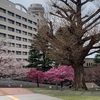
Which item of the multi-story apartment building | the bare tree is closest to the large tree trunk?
the bare tree

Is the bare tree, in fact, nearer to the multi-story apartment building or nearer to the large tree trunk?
the large tree trunk

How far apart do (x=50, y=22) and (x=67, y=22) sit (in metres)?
1.41

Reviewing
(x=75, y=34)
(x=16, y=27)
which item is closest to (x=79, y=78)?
(x=75, y=34)

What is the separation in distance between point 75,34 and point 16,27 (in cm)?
7439

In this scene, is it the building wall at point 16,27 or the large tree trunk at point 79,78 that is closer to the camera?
the large tree trunk at point 79,78

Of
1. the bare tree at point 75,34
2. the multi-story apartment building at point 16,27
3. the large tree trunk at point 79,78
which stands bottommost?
the large tree trunk at point 79,78

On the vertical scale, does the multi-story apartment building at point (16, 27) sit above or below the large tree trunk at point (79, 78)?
above

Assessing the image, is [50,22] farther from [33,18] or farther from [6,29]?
[33,18]

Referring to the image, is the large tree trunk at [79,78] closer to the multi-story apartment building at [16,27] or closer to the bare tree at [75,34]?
the bare tree at [75,34]

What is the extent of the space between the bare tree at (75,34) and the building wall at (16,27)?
60739 mm

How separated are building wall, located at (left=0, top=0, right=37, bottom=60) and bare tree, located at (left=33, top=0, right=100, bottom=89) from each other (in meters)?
60.7

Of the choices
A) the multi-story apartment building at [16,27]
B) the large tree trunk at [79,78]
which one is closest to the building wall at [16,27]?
the multi-story apartment building at [16,27]

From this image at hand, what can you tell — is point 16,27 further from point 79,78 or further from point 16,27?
point 79,78

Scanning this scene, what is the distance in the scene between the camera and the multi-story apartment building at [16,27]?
86250mm
